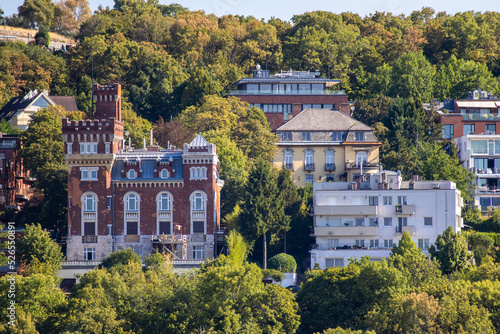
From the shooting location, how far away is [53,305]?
8975 centimetres

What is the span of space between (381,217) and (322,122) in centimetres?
2301

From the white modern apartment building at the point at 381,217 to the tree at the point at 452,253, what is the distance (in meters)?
7.31

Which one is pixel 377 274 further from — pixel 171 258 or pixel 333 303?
pixel 171 258

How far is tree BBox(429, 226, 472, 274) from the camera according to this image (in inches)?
3907

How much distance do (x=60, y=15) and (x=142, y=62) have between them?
53.4 meters

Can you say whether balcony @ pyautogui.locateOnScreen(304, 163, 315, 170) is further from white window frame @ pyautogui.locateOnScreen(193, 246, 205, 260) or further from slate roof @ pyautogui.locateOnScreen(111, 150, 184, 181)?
white window frame @ pyautogui.locateOnScreen(193, 246, 205, 260)

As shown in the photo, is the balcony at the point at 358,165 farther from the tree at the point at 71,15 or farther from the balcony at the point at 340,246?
the tree at the point at 71,15

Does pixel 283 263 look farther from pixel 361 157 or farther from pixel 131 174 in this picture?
pixel 361 157

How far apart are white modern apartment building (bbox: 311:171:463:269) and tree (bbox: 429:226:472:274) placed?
7.31 metres

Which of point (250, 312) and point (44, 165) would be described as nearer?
point (250, 312)

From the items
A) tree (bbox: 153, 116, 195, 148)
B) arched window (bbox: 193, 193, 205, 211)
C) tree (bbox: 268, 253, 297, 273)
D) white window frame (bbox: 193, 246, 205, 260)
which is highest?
tree (bbox: 153, 116, 195, 148)

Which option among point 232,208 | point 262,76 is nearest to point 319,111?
point 262,76

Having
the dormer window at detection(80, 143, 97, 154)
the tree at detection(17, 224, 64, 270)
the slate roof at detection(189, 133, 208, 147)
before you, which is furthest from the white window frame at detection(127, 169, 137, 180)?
the tree at detection(17, 224, 64, 270)

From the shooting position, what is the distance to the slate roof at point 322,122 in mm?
128875
